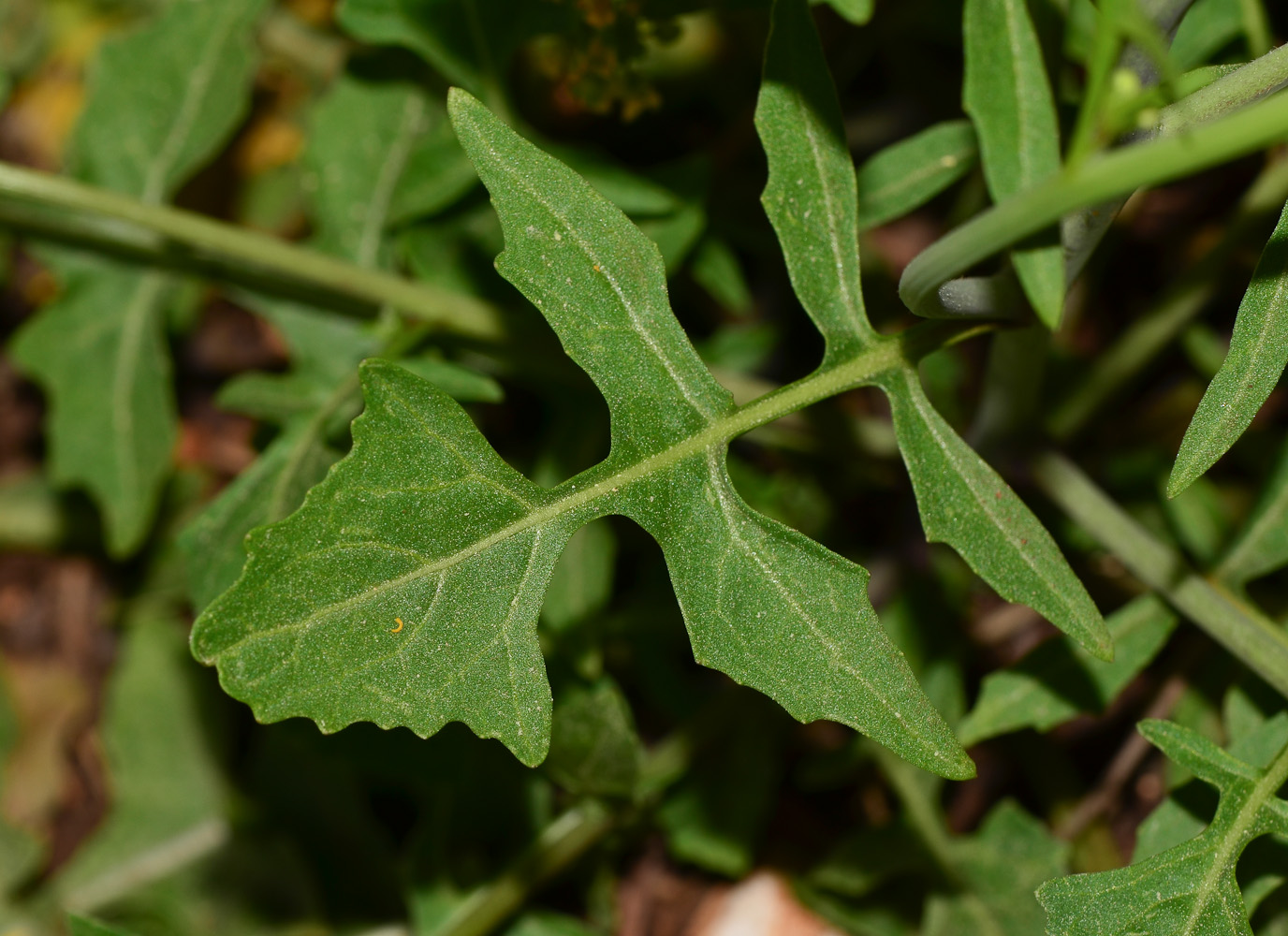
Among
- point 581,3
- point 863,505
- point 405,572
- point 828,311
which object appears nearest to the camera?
point 405,572

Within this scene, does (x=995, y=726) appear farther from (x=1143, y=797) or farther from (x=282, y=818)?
(x=282, y=818)

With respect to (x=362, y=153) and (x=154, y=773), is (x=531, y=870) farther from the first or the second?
(x=362, y=153)

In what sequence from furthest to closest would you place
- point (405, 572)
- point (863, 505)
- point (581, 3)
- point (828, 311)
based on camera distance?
1. point (863, 505)
2. point (581, 3)
3. point (828, 311)
4. point (405, 572)

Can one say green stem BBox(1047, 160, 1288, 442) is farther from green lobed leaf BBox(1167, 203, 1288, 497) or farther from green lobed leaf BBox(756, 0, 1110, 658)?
green lobed leaf BBox(756, 0, 1110, 658)

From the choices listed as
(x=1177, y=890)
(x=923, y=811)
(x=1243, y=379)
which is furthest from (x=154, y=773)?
(x=1243, y=379)

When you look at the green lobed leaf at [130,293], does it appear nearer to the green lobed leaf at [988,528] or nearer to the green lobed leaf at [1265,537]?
the green lobed leaf at [988,528]

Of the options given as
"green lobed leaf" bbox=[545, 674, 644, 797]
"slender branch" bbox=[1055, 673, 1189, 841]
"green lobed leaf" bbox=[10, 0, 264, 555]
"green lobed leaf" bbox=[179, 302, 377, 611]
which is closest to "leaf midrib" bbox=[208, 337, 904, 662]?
"green lobed leaf" bbox=[179, 302, 377, 611]

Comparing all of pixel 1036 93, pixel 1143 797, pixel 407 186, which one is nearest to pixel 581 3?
pixel 407 186
